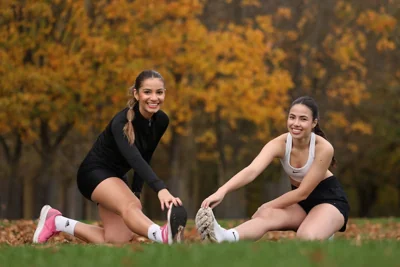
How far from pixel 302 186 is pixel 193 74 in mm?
15866

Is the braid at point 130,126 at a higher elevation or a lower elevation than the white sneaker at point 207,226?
higher

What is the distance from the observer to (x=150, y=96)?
28.7ft

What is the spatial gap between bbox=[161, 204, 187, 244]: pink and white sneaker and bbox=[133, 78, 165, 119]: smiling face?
1313 millimetres

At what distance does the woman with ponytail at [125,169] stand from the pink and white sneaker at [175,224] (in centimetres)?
10

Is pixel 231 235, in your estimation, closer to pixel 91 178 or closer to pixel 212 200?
pixel 212 200

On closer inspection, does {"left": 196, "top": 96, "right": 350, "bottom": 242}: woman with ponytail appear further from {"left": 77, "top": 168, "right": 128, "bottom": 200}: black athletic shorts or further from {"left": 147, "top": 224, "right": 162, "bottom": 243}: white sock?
{"left": 77, "top": 168, "right": 128, "bottom": 200}: black athletic shorts

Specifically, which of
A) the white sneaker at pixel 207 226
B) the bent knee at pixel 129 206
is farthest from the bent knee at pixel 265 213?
the bent knee at pixel 129 206

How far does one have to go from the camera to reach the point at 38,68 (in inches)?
776

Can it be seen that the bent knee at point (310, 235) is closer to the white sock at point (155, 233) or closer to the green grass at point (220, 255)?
the green grass at point (220, 255)

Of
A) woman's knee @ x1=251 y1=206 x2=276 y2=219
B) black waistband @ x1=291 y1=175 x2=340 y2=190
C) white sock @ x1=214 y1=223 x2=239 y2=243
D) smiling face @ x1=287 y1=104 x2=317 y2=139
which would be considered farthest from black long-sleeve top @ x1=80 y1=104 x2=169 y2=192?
black waistband @ x1=291 y1=175 x2=340 y2=190

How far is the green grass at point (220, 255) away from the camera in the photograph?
588 cm

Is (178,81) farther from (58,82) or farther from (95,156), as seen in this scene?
(95,156)

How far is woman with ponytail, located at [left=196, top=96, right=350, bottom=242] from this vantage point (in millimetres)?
8555

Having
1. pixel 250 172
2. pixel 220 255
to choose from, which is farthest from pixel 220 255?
pixel 250 172
